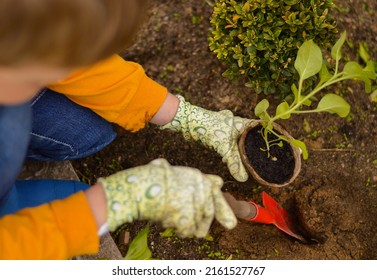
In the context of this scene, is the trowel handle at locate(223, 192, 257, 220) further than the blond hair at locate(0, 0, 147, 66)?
Yes

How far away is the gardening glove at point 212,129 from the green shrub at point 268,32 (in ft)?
0.67

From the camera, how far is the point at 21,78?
35.6 inches

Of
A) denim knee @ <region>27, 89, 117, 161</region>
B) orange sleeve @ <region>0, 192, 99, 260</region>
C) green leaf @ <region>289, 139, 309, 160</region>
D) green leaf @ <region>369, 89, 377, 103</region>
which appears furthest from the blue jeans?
green leaf @ <region>369, 89, 377, 103</region>

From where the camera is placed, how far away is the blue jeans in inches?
48.3

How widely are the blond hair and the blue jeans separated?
15.7 inches

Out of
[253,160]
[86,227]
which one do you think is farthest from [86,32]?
[253,160]

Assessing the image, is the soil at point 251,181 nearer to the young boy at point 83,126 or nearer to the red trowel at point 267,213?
the red trowel at point 267,213

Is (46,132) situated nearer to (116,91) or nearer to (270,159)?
(116,91)

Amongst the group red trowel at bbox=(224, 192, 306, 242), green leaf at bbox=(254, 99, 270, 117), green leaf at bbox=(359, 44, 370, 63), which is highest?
green leaf at bbox=(254, 99, 270, 117)

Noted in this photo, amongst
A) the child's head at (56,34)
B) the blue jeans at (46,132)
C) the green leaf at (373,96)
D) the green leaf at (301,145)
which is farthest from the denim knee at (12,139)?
the green leaf at (373,96)

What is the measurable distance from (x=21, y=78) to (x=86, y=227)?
39 centimetres

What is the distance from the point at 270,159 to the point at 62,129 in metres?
0.70

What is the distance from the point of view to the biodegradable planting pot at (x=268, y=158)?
5.57 ft

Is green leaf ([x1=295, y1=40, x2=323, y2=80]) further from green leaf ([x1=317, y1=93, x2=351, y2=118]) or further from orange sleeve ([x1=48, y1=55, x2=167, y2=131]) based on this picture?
orange sleeve ([x1=48, y1=55, x2=167, y2=131])
